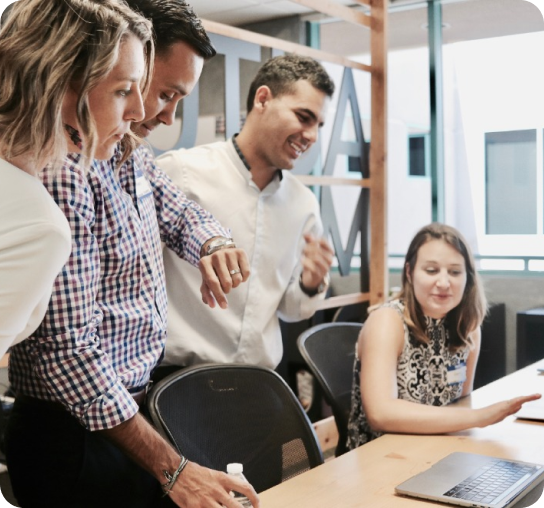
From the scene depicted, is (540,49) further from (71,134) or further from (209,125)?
(71,134)

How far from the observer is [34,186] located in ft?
3.43

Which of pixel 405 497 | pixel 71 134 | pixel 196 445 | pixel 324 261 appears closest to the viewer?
pixel 71 134

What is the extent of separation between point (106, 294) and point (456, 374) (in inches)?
50.0

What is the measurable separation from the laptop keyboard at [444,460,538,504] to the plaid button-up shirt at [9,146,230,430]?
0.66 m

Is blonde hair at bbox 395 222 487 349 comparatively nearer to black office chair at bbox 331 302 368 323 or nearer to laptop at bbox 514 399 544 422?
laptop at bbox 514 399 544 422

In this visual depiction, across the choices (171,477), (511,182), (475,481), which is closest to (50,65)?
(171,477)

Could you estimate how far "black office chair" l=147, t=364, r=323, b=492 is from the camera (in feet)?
5.43

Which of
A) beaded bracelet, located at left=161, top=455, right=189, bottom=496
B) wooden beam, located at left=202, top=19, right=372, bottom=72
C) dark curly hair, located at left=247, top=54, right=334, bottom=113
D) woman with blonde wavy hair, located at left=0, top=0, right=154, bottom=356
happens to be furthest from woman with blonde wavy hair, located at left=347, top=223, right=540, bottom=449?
wooden beam, located at left=202, top=19, right=372, bottom=72

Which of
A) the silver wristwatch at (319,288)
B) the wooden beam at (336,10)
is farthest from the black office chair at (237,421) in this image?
the wooden beam at (336,10)

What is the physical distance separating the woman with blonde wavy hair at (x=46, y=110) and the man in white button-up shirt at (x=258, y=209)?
110 cm

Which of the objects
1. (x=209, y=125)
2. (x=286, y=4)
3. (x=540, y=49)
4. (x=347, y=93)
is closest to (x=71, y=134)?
(x=209, y=125)

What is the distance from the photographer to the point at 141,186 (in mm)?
1696

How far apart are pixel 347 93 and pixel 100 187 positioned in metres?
2.82

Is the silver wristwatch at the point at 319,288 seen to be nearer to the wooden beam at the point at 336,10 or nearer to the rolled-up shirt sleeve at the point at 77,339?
the rolled-up shirt sleeve at the point at 77,339
